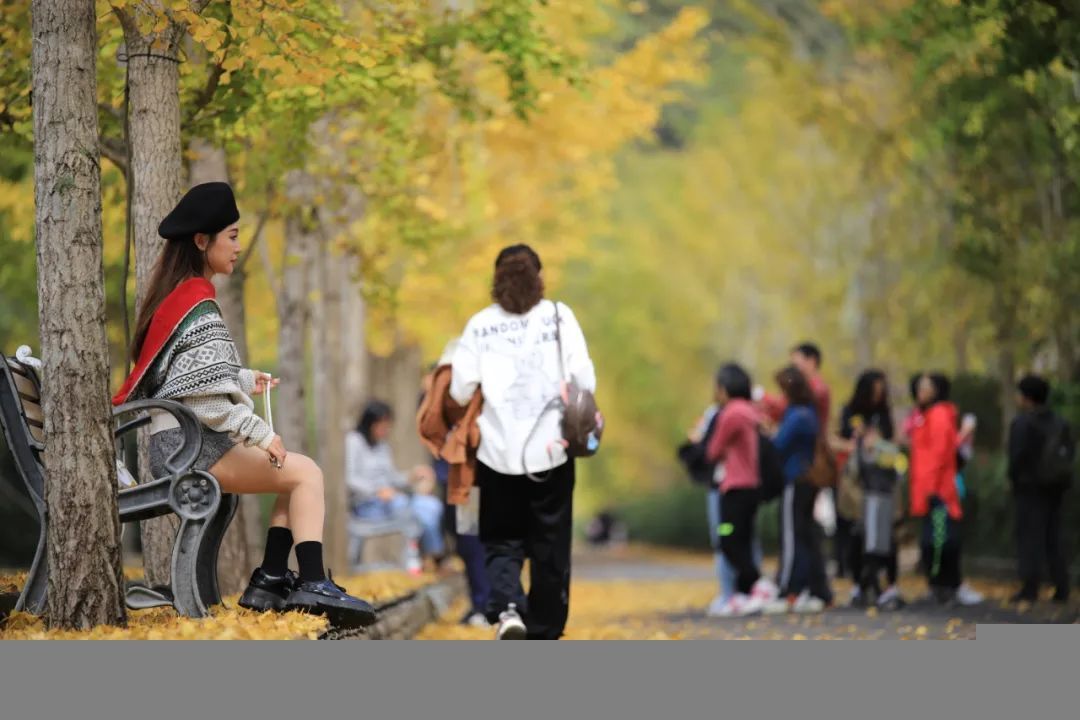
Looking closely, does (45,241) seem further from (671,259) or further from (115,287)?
(671,259)

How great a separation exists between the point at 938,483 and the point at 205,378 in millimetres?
8825

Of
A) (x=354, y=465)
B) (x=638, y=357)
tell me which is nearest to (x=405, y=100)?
(x=354, y=465)

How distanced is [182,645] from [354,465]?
488 inches

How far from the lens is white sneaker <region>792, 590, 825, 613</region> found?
15664 millimetres

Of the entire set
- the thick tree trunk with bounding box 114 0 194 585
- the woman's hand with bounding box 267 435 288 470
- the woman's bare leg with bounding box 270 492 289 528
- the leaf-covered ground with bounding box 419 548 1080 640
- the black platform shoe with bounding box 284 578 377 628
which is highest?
the thick tree trunk with bounding box 114 0 194 585

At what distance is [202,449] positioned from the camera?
8531 millimetres

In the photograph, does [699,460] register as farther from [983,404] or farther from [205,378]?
[983,404]

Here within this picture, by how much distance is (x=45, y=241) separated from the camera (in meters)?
8.16

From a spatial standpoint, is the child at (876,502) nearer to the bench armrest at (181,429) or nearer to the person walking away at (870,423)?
the person walking away at (870,423)

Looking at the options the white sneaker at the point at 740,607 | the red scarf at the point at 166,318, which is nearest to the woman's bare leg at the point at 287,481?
the red scarf at the point at 166,318

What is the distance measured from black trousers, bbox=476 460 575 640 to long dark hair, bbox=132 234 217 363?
220 cm

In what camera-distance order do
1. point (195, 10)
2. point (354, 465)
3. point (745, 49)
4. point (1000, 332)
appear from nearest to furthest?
point (195, 10), point (354, 465), point (1000, 332), point (745, 49)

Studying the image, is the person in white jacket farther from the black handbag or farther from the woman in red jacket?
the woman in red jacket

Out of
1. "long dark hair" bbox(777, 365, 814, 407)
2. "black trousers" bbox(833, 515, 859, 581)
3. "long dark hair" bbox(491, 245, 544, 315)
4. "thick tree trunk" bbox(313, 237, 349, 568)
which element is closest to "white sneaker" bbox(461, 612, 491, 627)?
"thick tree trunk" bbox(313, 237, 349, 568)
